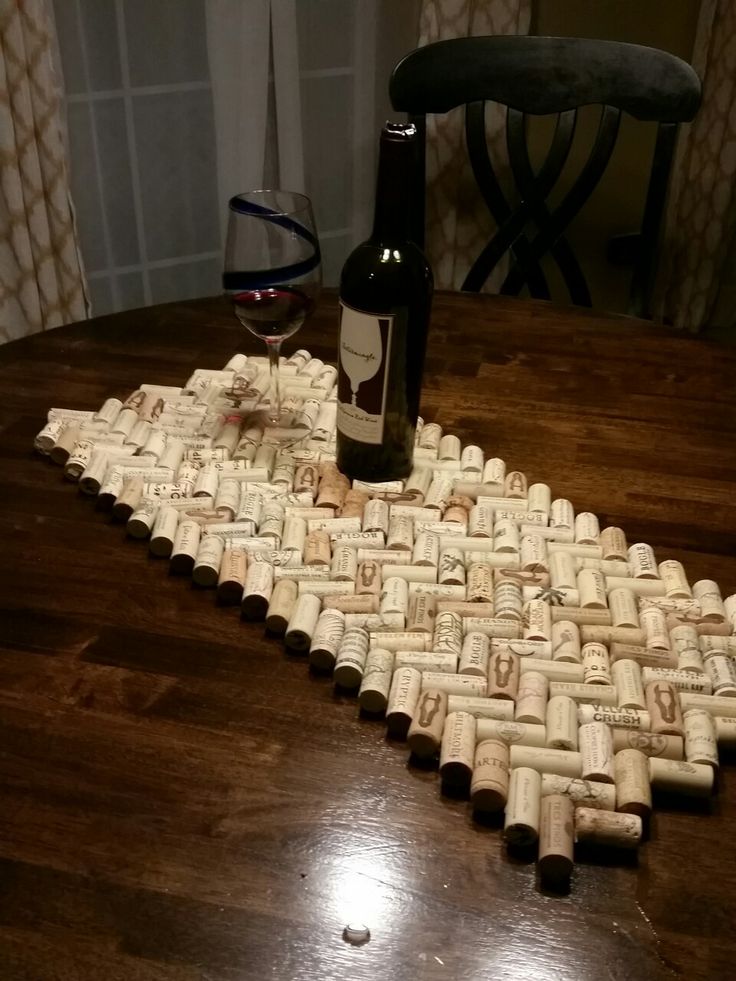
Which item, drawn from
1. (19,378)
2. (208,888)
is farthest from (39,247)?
(208,888)

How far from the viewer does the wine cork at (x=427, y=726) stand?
0.69 metres

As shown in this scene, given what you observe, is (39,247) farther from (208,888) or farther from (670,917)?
(670,917)

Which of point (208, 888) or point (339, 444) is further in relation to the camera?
point (339, 444)

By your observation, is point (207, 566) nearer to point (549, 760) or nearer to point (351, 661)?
point (351, 661)

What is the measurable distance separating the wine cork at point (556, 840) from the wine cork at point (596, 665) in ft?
0.41

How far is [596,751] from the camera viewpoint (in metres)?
0.69

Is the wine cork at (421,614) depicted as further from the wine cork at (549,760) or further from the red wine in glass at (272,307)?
the red wine in glass at (272,307)

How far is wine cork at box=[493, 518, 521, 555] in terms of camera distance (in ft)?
2.95

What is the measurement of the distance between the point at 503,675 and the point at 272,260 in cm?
49

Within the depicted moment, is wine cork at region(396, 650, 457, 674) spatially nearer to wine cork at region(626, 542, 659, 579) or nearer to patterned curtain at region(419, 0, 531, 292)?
wine cork at region(626, 542, 659, 579)

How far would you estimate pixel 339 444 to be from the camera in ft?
3.27

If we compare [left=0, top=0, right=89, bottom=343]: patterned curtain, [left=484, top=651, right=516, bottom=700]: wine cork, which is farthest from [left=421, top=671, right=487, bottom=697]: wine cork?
[left=0, top=0, right=89, bottom=343]: patterned curtain

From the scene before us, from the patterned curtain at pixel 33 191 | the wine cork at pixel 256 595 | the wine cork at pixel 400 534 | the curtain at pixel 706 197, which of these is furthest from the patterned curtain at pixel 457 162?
the wine cork at pixel 256 595

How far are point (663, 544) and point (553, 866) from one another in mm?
416
